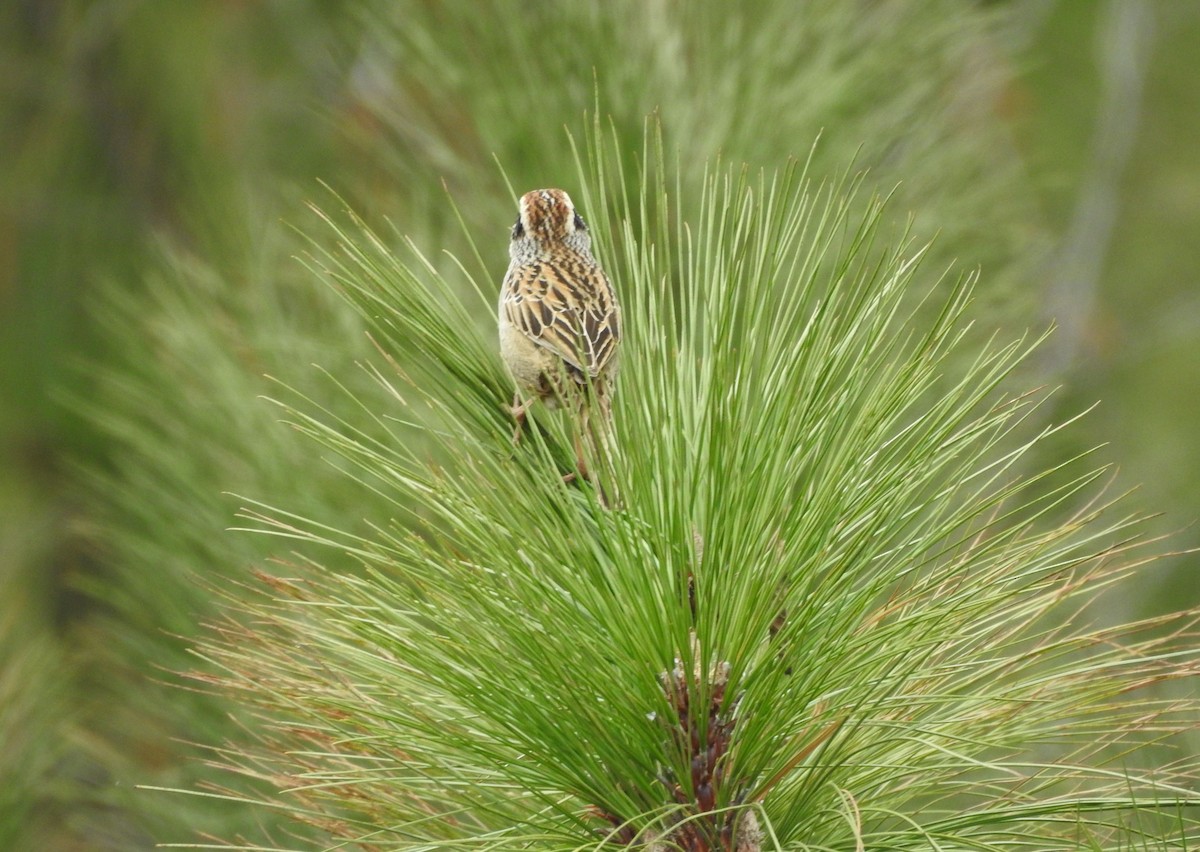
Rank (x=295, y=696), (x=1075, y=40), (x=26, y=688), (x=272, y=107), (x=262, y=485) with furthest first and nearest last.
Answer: (x=1075, y=40)
(x=272, y=107)
(x=262, y=485)
(x=26, y=688)
(x=295, y=696)

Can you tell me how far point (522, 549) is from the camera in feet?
5.09

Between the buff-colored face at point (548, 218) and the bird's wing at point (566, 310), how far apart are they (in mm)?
95

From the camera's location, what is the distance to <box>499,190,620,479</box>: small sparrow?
186 centimetres

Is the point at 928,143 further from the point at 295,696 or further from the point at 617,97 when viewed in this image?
the point at 295,696

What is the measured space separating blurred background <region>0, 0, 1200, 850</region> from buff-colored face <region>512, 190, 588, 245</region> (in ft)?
1.67

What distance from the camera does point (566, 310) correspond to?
6.73ft

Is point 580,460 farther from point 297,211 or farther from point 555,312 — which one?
point 297,211

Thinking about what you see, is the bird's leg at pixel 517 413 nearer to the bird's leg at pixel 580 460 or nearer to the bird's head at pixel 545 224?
the bird's leg at pixel 580 460

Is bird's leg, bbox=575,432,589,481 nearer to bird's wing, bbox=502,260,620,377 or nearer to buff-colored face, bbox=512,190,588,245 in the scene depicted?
bird's wing, bbox=502,260,620,377

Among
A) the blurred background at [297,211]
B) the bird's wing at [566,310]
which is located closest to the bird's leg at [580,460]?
the bird's wing at [566,310]

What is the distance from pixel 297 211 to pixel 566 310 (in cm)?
208

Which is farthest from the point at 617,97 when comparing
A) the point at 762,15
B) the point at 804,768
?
the point at 804,768

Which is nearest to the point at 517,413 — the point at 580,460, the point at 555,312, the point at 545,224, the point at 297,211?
the point at 580,460

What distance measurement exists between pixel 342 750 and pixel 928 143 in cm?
205
